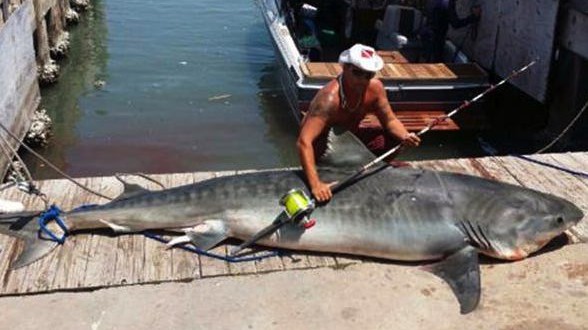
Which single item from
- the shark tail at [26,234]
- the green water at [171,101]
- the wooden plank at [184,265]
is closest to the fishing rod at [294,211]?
the wooden plank at [184,265]

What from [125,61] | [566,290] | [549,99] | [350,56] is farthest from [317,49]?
[566,290]

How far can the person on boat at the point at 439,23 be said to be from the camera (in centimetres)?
1241

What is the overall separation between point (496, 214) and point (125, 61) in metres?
14.4

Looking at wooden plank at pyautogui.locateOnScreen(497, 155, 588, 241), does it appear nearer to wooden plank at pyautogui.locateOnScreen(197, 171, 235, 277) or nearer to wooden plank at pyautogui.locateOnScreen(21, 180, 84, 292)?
wooden plank at pyautogui.locateOnScreen(197, 171, 235, 277)

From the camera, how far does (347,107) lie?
5559 millimetres

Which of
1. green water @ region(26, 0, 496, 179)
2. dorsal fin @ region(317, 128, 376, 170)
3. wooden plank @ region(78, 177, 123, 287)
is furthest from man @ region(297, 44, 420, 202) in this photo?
green water @ region(26, 0, 496, 179)

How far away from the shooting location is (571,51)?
10.5 metres

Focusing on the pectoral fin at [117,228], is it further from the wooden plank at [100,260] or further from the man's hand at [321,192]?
the man's hand at [321,192]

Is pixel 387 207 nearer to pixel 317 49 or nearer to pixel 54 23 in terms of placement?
pixel 317 49

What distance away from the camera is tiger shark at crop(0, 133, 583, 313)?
517 centimetres

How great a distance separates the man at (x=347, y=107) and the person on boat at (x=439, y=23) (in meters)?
7.17

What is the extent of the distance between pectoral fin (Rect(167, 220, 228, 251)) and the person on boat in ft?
27.6

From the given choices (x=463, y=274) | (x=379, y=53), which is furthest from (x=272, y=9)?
(x=463, y=274)

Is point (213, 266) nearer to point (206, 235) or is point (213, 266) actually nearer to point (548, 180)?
point (206, 235)
